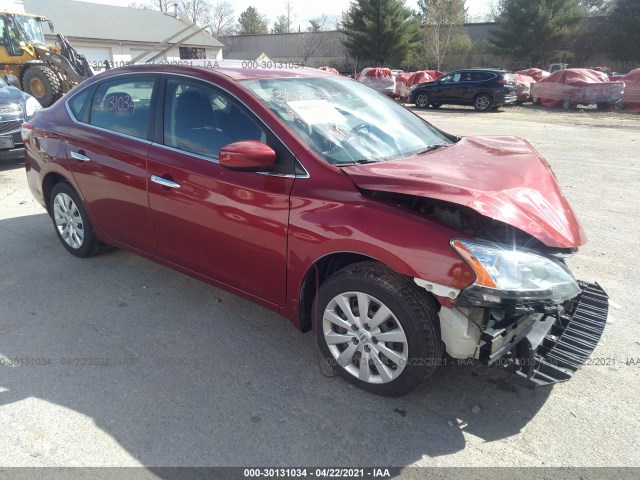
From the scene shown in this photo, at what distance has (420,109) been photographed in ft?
72.8

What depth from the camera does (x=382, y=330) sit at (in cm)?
267

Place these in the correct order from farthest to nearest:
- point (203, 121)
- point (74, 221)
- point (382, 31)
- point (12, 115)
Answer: point (382, 31), point (12, 115), point (74, 221), point (203, 121)

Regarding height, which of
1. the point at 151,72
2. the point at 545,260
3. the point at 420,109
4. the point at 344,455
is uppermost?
the point at 151,72

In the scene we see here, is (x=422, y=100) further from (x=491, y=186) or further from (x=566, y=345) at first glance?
(x=566, y=345)

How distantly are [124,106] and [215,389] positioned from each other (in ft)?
7.67

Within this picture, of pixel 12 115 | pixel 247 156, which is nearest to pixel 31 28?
pixel 12 115

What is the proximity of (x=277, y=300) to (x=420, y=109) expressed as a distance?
67.8 ft

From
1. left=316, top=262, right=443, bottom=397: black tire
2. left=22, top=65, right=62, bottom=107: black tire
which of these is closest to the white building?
left=22, top=65, right=62, bottom=107: black tire

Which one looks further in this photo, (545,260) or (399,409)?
(399,409)

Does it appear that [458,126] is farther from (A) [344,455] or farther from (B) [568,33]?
(B) [568,33]

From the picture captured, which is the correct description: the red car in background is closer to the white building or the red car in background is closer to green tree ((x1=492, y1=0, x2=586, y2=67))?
the white building

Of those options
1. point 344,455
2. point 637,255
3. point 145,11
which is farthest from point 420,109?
point 145,11

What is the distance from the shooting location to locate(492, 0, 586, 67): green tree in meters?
38.5

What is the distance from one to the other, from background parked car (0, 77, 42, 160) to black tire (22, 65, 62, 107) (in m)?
6.26
